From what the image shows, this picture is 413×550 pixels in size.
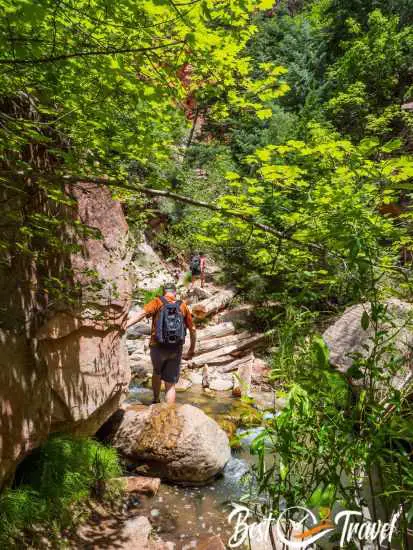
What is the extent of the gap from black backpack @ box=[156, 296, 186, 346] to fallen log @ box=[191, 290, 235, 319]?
19.5 ft

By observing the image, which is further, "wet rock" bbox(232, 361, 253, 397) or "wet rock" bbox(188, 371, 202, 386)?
"wet rock" bbox(188, 371, 202, 386)

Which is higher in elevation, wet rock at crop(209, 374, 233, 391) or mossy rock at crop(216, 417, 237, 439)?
mossy rock at crop(216, 417, 237, 439)

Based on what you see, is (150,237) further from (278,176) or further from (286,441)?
(286,441)

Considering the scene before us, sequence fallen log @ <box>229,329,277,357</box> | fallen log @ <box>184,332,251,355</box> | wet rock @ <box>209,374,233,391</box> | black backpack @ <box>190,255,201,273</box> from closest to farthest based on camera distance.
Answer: wet rock @ <box>209,374,233,391</box> → fallen log @ <box>184,332,251,355</box> → fallen log @ <box>229,329,277,357</box> → black backpack @ <box>190,255,201,273</box>

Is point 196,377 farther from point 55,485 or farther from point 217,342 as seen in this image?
point 55,485

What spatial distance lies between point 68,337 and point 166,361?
2188 millimetres

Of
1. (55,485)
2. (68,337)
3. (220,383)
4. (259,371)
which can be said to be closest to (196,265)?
(259,371)

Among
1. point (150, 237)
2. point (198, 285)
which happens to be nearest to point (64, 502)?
point (198, 285)

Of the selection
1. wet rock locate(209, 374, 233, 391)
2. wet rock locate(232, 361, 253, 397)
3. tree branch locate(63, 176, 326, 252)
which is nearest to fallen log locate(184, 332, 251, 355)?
wet rock locate(232, 361, 253, 397)

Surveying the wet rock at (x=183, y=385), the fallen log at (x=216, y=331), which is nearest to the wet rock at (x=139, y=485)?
the wet rock at (x=183, y=385)

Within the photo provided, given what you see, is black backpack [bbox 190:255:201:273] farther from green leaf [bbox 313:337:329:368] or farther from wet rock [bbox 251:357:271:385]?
green leaf [bbox 313:337:329:368]

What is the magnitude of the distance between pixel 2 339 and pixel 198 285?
38.1 feet

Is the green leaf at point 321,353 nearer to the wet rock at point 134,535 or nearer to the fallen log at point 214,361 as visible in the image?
the wet rock at point 134,535

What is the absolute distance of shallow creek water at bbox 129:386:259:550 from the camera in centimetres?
334
